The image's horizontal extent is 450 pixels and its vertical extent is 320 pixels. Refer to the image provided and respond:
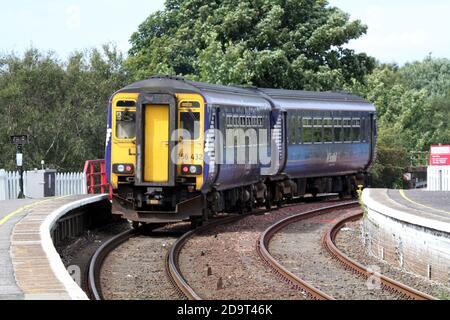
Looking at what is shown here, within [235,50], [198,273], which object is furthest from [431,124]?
[198,273]

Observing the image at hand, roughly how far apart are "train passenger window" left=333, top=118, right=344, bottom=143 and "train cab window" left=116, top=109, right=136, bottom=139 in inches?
453

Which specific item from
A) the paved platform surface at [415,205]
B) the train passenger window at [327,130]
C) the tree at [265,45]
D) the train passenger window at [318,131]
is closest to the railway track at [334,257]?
the paved platform surface at [415,205]

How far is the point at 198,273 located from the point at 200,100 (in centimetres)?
569

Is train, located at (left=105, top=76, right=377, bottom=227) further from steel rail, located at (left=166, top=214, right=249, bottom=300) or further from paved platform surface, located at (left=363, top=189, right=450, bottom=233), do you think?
paved platform surface, located at (left=363, top=189, right=450, bottom=233)

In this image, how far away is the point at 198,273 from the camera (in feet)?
53.2

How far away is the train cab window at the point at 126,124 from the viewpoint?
2139 cm

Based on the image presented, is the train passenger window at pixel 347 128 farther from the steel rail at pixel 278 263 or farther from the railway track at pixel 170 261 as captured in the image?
the railway track at pixel 170 261

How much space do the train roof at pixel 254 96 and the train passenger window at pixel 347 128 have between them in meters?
0.41

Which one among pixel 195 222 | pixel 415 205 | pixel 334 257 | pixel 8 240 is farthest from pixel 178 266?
pixel 415 205

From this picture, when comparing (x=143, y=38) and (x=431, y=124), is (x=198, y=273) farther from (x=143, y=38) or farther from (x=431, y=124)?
(x=431, y=124)

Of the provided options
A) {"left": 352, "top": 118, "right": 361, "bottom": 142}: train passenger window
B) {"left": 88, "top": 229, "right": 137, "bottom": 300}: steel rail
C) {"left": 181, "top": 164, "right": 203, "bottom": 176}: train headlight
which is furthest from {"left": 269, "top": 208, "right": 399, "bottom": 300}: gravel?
{"left": 352, "top": 118, "right": 361, "bottom": 142}: train passenger window

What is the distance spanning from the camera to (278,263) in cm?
1650

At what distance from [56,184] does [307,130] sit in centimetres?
745

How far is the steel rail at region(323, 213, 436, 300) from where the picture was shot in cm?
1354
